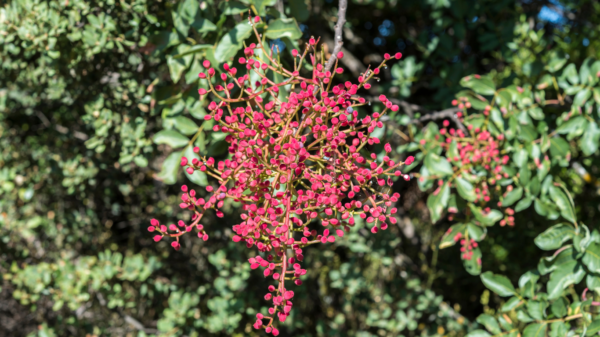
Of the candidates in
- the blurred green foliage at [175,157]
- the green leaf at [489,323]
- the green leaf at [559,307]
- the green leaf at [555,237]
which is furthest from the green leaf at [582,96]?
the green leaf at [489,323]

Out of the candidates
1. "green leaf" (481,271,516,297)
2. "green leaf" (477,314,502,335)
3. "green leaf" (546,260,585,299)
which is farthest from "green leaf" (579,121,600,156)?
"green leaf" (477,314,502,335)

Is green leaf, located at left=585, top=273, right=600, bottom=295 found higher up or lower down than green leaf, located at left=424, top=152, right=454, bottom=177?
lower down

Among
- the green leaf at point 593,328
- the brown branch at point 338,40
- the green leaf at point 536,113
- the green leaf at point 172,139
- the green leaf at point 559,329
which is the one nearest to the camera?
the brown branch at point 338,40

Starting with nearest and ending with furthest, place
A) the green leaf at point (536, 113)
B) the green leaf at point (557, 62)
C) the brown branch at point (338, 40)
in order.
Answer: the brown branch at point (338, 40)
the green leaf at point (536, 113)
the green leaf at point (557, 62)

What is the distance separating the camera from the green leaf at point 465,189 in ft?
4.49

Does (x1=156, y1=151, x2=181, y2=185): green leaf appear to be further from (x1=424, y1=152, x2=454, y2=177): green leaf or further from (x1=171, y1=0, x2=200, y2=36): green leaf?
(x1=424, y1=152, x2=454, y2=177): green leaf

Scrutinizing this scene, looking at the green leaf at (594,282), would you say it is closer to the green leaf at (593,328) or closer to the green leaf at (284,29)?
the green leaf at (593,328)

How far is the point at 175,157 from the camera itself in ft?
4.36

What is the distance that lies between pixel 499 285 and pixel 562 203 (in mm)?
325

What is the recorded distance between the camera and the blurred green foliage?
4.45 ft

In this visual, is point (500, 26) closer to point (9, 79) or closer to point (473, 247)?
point (473, 247)

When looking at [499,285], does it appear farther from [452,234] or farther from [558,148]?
[558,148]

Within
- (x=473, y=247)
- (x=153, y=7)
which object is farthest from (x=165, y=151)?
(x=473, y=247)

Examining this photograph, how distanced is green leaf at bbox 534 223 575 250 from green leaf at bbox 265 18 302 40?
2.98ft
